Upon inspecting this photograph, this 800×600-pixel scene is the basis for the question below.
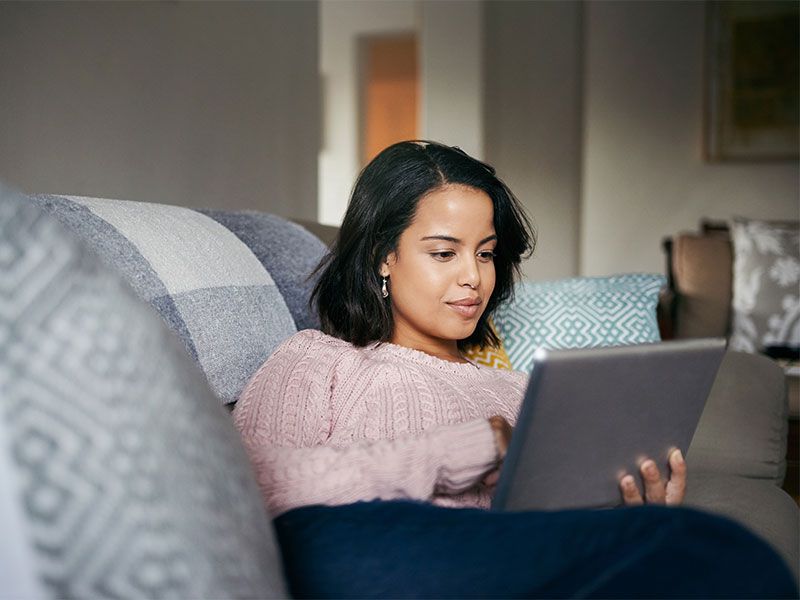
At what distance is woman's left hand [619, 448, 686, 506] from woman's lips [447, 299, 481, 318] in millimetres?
453

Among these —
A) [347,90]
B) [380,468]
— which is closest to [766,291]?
[380,468]

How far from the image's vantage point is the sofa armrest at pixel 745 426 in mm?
1549

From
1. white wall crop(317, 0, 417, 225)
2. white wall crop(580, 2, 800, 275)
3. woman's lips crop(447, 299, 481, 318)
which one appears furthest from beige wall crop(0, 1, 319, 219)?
white wall crop(317, 0, 417, 225)

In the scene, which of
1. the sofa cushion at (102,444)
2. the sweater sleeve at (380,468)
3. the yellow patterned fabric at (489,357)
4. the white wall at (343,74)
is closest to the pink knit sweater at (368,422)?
the sweater sleeve at (380,468)

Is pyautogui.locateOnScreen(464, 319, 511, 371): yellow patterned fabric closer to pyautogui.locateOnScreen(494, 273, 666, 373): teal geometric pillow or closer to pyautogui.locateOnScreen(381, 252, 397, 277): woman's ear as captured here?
pyautogui.locateOnScreen(494, 273, 666, 373): teal geometric pillow

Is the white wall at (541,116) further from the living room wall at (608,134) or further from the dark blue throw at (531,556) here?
the dark blue throw at (531,556)

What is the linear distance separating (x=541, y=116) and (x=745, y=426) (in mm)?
4555

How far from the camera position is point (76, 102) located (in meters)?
1.87

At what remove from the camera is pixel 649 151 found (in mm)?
5289

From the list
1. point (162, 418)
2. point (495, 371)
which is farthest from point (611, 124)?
point (162, 418)

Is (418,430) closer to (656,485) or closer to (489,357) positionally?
(656,485)

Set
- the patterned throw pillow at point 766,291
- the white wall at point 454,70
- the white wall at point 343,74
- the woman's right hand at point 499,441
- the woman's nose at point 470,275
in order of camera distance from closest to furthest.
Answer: the woman's right hand at point 499,441 → the woman's nose at point 470,275 → the patterned throw pillow at point 766,291 → the white wall at point 454,70 → the white wall at point 343,74

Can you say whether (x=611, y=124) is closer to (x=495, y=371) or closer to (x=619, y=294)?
(x=619, y=294)

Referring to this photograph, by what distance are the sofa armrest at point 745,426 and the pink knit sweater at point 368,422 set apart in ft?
1.44
